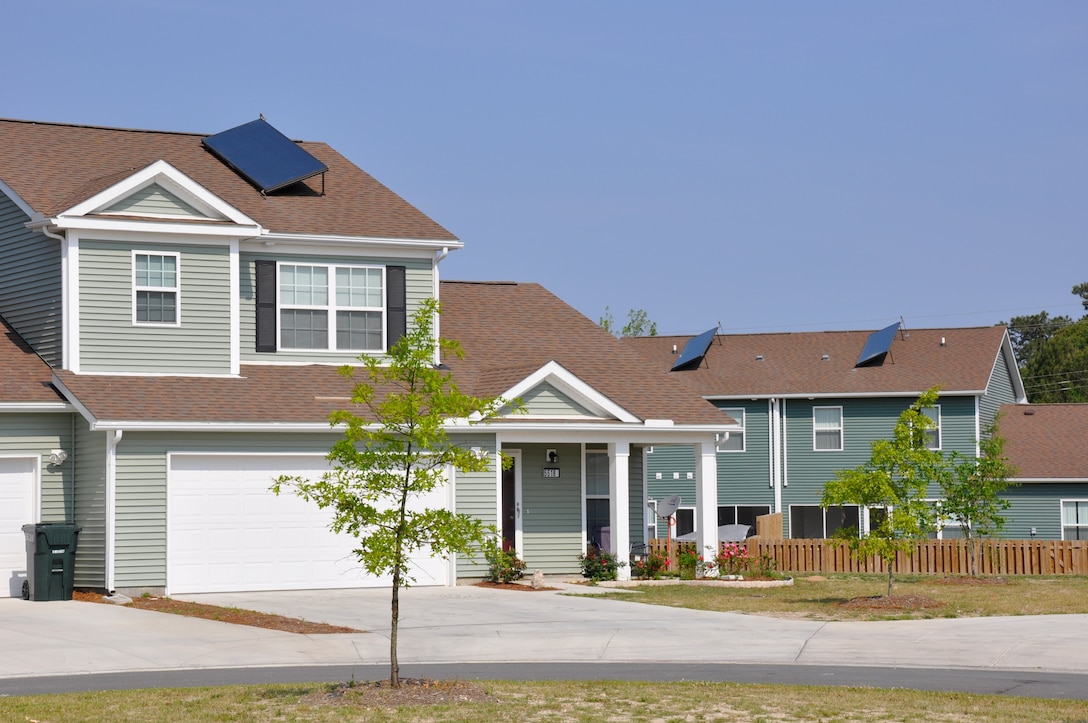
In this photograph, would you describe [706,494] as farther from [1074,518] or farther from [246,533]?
[1074,518]

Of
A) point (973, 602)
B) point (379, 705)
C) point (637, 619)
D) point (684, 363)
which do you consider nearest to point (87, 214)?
point (637, 619)

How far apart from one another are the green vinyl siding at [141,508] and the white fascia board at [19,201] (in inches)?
182

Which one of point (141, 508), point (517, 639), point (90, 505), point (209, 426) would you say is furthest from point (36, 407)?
point (517, 639)

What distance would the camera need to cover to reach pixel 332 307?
2644 centimetres

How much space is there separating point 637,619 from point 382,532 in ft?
23.3

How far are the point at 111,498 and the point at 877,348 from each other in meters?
27.3

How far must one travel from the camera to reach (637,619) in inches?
793

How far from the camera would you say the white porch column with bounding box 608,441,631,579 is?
26250 mm

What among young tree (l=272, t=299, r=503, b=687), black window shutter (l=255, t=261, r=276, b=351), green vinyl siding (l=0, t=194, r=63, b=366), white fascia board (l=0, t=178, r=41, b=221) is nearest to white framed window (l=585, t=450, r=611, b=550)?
black window shutter (l=255, t=261, r=276, b=351)

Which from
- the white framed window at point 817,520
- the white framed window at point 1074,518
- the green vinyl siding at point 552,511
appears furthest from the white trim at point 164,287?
the white framed window at point 1074,518

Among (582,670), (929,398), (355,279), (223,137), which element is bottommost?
(582,670)

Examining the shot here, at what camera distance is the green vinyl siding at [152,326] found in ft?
79.3

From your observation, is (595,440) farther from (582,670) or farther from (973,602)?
(582,670)

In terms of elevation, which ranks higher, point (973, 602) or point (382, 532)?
point (382, 532)
